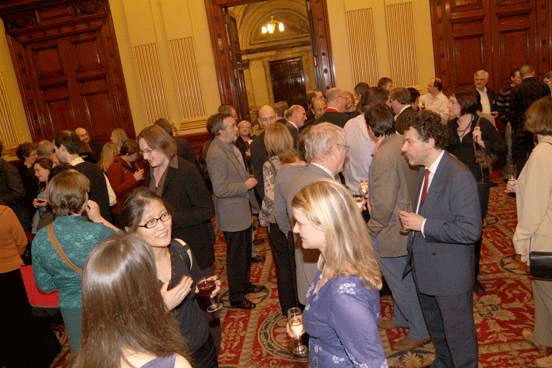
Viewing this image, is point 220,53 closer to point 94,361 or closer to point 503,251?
point 503,251

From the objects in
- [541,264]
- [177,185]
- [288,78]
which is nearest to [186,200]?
[177,185]

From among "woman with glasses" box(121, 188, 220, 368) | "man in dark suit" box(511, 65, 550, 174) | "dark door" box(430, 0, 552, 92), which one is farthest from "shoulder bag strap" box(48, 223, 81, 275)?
"dark door" box(430, 0, 552, 92)

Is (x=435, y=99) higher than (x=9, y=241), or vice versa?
(x=435, y=99)

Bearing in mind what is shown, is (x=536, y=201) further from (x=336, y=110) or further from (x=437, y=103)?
(x=437, y=103)

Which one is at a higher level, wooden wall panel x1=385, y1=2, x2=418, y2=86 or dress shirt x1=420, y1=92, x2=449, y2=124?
wooden wall panel x1=385, y1=2, x2=418, y2=86

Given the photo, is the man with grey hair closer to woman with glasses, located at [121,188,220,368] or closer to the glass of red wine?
the glass of red wine

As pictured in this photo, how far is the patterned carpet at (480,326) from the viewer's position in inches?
135

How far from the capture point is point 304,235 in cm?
192

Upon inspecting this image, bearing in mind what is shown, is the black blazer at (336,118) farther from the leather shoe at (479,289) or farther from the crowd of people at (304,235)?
the leather shoe at (479,289)

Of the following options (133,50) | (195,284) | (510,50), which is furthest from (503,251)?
(133,50)

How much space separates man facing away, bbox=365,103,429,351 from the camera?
3.33 meters

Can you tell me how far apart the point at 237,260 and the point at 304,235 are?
2.78 meters

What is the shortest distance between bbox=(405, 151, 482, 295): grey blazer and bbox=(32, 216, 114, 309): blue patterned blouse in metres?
1.86

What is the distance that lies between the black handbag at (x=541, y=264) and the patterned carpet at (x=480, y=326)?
4.15ft
